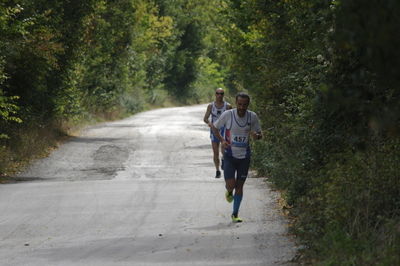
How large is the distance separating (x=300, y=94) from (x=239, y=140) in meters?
2.13

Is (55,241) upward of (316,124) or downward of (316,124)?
downward

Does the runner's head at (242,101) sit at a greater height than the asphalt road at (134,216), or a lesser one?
greater

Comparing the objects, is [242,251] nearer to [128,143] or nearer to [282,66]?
[282,66]

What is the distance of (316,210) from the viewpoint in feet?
30.9

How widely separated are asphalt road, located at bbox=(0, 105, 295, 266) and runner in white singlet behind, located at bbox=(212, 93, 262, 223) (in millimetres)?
607

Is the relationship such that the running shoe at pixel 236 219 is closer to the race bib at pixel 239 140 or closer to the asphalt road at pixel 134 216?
the asphalt road at pixel 134 216

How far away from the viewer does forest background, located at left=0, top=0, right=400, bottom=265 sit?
549 cm

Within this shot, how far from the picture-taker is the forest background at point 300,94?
5492 millimetres

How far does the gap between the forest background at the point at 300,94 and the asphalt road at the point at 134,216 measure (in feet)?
2.00

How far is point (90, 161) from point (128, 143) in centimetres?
510

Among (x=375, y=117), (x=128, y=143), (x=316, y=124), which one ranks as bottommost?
(x=128, y=143)

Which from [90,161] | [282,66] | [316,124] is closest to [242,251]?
[316,124]

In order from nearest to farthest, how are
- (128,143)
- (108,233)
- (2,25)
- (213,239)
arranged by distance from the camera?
(213,239) → (108,233) → (2,25) → (128,143)

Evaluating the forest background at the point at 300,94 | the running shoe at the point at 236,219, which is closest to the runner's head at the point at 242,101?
the forest background at the point at 300,94
